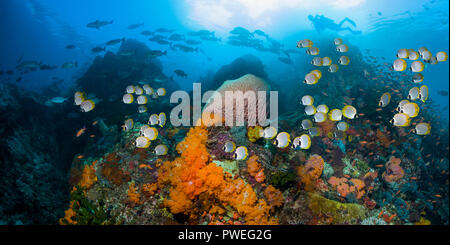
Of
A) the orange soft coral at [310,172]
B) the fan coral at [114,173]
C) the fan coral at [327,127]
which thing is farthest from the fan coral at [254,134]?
the fan coral at [327,127]

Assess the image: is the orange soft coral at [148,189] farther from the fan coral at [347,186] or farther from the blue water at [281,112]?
the fan coral at [347,186]

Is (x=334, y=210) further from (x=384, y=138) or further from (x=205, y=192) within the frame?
(x=384, y=138)

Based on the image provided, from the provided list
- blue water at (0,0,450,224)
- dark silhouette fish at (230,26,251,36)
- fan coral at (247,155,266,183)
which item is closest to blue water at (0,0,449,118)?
blue water at (0,0,450,224)

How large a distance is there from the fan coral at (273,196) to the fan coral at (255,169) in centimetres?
29

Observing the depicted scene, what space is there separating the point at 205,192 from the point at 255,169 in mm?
1359

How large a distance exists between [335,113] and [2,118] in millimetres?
13016

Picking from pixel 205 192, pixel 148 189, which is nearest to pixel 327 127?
pixel 205 192

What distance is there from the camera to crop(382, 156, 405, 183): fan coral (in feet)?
20.6

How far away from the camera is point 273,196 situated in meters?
4.30

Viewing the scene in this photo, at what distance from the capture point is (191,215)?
157 inches

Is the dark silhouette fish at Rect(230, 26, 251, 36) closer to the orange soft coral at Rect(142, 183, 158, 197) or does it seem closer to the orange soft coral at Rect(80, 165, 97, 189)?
the orange soft coral at Rect(80, 165, 97, 189)

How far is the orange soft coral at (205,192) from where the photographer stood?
12.7 ft

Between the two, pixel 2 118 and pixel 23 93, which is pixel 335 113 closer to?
pixel 2 118
